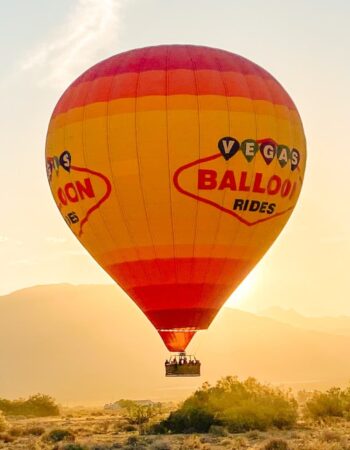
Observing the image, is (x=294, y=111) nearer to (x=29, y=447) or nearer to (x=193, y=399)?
(x=193, y=399)

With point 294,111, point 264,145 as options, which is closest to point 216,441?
point 264,145

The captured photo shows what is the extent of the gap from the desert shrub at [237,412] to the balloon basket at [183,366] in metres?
3.75

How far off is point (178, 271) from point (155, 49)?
30.0ft

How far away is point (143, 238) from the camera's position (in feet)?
119

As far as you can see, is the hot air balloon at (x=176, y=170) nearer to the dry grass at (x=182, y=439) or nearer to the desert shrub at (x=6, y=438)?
the dry grass at (x=182, y=439)

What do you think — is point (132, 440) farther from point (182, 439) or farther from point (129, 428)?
point (129, 428)

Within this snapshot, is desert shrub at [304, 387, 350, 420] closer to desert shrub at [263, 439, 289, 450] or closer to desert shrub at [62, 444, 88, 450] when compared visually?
desert shrub at [263, 439, 289, 450]

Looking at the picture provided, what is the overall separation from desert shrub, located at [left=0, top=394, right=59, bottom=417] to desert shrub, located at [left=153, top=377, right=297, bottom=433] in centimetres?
2290

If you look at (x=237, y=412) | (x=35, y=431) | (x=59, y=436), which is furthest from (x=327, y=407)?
(x=35, y=431)

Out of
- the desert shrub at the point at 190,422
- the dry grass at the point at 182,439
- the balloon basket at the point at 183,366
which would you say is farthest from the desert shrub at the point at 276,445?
the desert shrub at the point at 190,422

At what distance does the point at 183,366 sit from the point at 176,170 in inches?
310

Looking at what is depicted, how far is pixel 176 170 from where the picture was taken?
116ft

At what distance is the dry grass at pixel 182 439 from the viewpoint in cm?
3144

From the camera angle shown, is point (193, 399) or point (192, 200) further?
point (193, 399)
